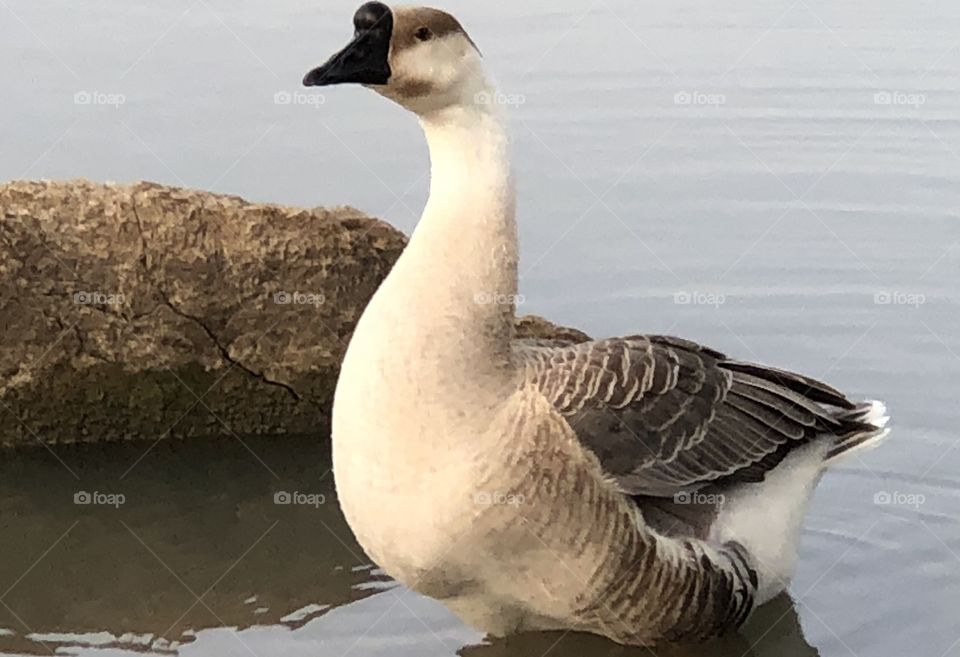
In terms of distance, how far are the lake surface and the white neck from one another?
4.19 feet

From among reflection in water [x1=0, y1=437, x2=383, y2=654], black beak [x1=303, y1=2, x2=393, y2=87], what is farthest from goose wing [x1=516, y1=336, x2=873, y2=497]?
reflection in water [x1=0, y1=437, x2=383, y2=654]

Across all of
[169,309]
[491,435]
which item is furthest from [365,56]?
[169,309]

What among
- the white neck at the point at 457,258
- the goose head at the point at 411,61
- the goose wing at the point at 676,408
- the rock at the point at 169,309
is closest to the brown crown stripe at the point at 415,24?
the goose head at the point at 411,61

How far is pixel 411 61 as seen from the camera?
13.7 feet

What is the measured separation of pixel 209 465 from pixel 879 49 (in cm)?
627

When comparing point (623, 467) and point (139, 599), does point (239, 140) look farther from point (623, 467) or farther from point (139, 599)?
point (623, 467)

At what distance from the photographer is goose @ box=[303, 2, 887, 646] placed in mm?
4184

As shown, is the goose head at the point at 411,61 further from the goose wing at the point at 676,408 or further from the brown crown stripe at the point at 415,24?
the goose wing at the point at 676,408

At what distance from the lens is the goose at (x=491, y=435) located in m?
4.18

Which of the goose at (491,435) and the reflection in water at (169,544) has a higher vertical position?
the goose at (491,435)

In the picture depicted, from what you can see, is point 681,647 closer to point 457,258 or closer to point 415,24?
point 457,258

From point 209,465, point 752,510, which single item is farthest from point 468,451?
point 209,465

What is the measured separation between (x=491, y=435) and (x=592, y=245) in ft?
12.5

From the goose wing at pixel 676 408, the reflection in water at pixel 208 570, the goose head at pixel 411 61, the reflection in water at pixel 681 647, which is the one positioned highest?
the goose head at pixel 411 61
